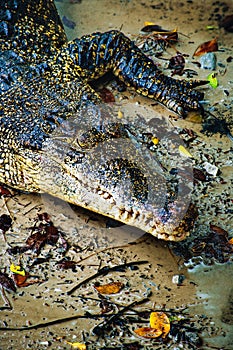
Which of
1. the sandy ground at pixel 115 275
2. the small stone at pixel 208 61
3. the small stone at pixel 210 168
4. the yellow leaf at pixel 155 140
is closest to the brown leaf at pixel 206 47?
the small stone at pixel 208 61

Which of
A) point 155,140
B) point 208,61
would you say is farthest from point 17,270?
point 208,61

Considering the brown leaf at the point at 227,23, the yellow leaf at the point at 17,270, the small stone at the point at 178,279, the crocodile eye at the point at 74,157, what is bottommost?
the yellow leaf at the point at 17,270

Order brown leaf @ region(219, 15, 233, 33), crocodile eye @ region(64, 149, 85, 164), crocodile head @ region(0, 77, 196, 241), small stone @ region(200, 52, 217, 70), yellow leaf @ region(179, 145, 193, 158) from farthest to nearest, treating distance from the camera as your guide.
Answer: brown leaf @ region(219, 15, 233, 33) → small stone @ region(200, 52, 217, 70) → yellow leaf @ region(179, 145, 193, 158) → crocodile eye @ region(64, 149, 85, 164) → crocodile head @ region(0, 77, 196, 241)

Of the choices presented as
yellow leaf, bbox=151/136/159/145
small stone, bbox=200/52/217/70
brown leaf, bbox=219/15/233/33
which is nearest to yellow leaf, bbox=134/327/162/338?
yellow leaf, bbox=151/136/159/145

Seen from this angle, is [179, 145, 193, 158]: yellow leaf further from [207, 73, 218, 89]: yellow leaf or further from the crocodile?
[207, 73, 218, 89]: yellow leaf

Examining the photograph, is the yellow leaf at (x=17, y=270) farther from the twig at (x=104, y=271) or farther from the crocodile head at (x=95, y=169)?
the crocodile head at (x=95, y=169)
